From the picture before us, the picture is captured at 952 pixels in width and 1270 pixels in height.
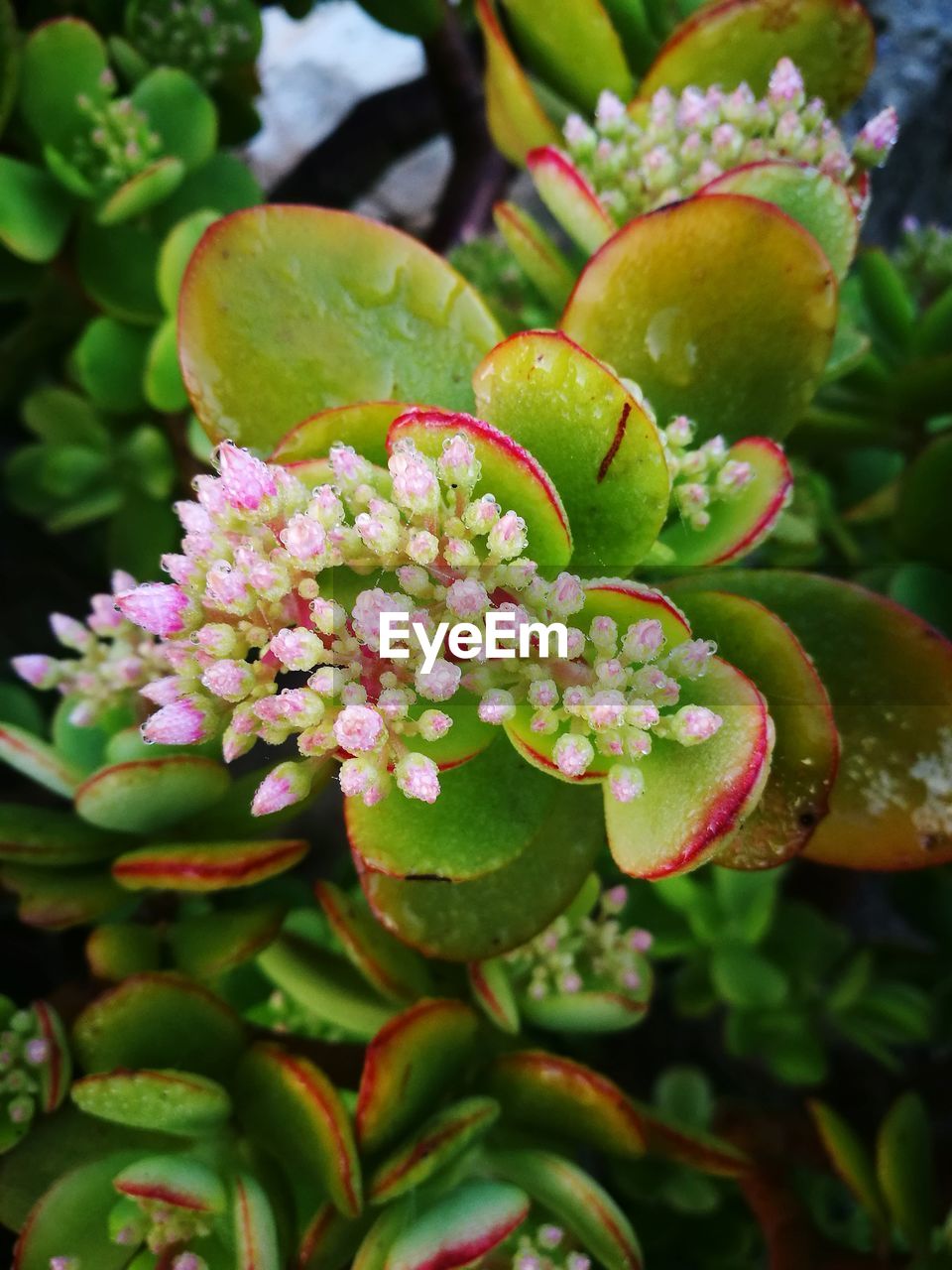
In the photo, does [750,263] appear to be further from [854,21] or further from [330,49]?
[330,49]

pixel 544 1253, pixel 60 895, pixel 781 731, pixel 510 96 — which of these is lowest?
pixel 544 1253

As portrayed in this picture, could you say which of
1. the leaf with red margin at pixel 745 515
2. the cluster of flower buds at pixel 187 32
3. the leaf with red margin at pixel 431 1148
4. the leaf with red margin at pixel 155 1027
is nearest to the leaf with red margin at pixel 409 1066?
the leaf with red margin at pixel 431 1148

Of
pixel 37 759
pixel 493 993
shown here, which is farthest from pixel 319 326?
pixel 493 993

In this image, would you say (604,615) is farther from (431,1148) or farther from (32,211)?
(32,211)

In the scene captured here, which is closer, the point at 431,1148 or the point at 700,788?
the point at 700,788

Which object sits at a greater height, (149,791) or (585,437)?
(585,437)

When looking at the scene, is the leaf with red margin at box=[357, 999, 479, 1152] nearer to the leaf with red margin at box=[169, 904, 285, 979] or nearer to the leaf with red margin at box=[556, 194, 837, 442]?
the leaf with red margin at box=[169, 904, 285, 979]

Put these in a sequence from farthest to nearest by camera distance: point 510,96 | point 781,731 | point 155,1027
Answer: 1. point 510,96
2. point 155,1027
3. point 781,731
